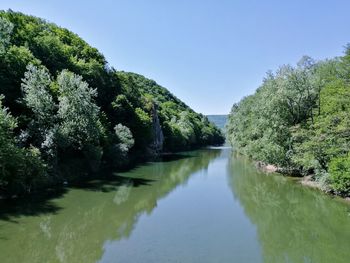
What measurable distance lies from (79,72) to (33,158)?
3027 centimetres

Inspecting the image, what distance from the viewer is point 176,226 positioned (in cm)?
2012

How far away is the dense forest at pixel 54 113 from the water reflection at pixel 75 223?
3313mm

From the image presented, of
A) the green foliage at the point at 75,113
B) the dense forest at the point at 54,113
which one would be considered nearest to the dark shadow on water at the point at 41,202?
the dense forest at the point at 54,113

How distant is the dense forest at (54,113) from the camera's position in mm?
26500

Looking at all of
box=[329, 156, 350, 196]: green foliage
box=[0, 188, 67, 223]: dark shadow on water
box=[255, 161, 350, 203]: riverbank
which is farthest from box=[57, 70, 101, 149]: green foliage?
box=[329, 156, 350, 196]: green foliage

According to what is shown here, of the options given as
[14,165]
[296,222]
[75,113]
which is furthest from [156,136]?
[296,222]

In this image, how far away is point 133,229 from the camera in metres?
19.4

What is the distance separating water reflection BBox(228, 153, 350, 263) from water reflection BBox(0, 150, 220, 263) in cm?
705

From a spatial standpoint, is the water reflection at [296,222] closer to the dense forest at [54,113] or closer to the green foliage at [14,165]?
the green foliage at [14,165]

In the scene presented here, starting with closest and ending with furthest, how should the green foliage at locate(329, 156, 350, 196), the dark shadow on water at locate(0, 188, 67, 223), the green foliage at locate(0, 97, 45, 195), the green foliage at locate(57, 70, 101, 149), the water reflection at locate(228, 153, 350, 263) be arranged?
1. the water reflection at locate(228, 153, 350, 263)
2. the dark shadow on water at locate(0, 188, 67, 223)
3. the green foliage at locate(0, 97, 45, 195)
4. the green foliage at locate(329, 156, 350, 196)
5. the green foliage at locate(57, 70, 101, 149)

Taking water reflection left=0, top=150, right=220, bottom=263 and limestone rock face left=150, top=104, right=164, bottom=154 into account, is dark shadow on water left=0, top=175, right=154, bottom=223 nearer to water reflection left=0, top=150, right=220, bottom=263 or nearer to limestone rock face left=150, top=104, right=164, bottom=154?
water reflection left=0, top=150, right=220, bottom=263

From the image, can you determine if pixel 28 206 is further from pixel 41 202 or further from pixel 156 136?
pixel 156 136

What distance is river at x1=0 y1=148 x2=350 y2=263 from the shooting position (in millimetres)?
15430

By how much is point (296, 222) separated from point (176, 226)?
7.26m
